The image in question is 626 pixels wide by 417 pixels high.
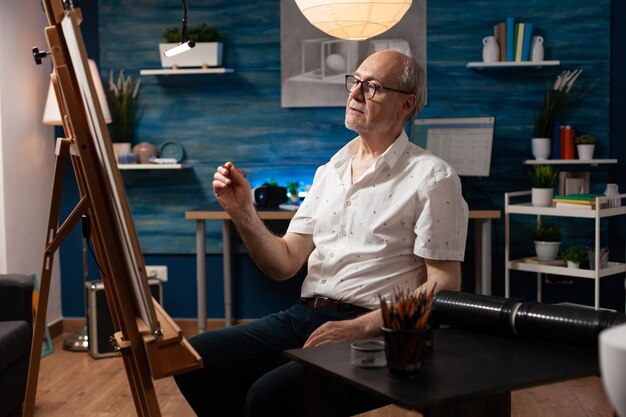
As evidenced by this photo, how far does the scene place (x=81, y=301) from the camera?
16.6 feet

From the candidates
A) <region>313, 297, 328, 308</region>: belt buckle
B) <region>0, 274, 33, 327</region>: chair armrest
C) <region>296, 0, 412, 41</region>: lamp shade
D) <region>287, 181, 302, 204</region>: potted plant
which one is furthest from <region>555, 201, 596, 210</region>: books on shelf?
<region>0, 274, 33, 327</region>: chair armrest

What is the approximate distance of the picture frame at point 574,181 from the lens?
14.4 feet

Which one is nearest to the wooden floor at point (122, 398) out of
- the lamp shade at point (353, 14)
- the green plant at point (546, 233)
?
the green plant at point (546, 233)

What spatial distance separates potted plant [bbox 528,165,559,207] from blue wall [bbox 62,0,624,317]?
1.18 ft

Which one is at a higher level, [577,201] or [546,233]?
[577,201]

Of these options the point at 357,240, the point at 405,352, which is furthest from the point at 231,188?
the point at 405,352

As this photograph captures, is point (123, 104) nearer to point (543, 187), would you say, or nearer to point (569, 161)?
point (543, 187)

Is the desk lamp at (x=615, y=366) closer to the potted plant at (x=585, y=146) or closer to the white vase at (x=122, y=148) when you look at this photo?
the potted plant at (x=585, y=146)

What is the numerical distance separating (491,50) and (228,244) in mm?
1754

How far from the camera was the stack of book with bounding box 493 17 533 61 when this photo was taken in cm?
448

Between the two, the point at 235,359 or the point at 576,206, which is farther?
the point at 576,206

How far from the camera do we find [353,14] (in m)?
2.72

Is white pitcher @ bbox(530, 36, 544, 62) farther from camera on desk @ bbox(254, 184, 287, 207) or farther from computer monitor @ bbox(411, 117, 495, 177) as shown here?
camera on desk @ bbox(254, 184, 287, 207)

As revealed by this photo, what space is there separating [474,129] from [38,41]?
2434mm
